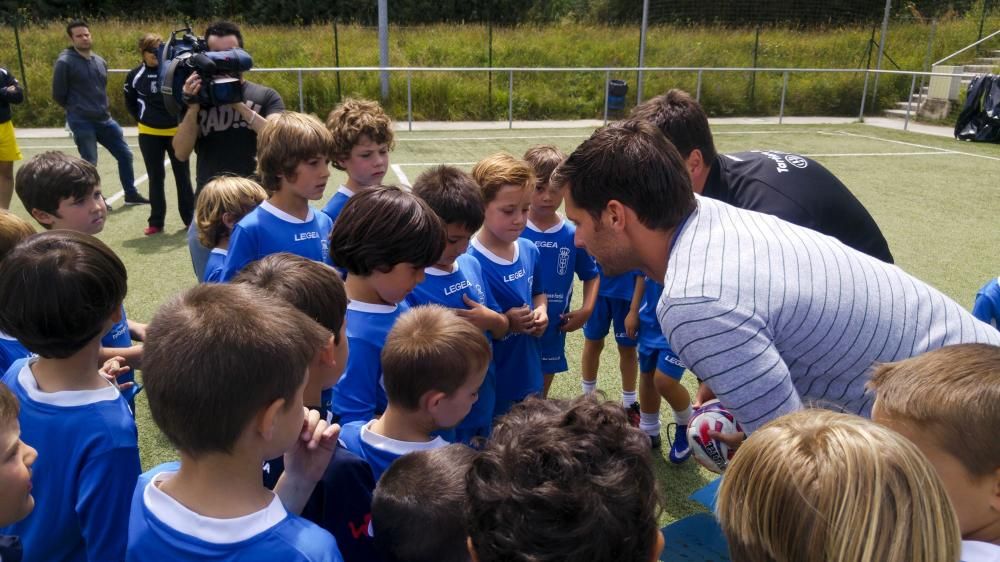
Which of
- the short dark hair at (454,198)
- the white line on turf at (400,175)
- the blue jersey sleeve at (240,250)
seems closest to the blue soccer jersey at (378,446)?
the short dark hair at (454,198)

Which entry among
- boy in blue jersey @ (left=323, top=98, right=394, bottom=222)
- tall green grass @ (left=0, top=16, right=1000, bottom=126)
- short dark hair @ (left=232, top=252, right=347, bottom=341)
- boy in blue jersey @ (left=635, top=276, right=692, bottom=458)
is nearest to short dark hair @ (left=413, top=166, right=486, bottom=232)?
boy in blue jersey @ (left=323, top=98, right=394, bottom=222)

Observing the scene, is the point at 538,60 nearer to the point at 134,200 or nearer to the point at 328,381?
the point at 134,200

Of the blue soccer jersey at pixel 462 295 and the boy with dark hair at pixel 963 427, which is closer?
the boy with dark hair at pixel 963 427

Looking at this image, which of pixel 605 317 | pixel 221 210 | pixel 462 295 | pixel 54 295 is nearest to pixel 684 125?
pixel 462 295

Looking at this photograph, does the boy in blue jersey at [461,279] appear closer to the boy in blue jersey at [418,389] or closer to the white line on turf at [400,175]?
the boy in blue jersey at [418,389]

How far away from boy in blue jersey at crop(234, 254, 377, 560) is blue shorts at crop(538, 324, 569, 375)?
5.45 feet

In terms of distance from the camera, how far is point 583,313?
3984 mm

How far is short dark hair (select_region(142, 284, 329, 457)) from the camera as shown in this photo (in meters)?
1.48

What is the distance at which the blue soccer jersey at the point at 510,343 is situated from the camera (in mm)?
3418

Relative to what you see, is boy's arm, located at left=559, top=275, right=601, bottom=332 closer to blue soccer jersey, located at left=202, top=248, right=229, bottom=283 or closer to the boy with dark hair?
blue soccer jersey, located at left=202, top=248, right=229, bottom=283

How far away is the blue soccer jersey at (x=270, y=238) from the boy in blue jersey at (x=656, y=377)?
173 centimetres

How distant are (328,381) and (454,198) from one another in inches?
47.2

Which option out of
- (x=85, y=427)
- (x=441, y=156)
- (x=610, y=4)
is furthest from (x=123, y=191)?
(x=610, y=4)

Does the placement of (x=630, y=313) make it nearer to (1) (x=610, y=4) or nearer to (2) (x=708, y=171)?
(2) (x=708, y=171)
